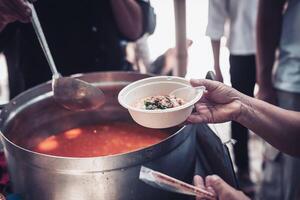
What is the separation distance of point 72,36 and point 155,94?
33.6 inches

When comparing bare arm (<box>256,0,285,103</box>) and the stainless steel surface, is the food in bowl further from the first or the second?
bare arm (<box>256,0,285,103</box>)

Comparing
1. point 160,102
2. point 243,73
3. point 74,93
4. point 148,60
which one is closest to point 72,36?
point 74,93

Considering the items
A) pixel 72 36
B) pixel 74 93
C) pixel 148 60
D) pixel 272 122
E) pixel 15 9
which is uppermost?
pixel 15 9

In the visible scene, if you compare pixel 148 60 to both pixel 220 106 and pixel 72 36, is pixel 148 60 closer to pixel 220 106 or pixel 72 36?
pixel 72 36

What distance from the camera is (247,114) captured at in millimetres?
1482

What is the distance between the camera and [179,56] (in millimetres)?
3061

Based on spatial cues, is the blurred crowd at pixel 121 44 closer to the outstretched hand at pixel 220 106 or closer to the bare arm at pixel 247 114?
the bare arm at pixel 247 114

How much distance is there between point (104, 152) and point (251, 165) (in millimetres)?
2110

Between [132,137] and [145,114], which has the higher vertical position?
[145,114]

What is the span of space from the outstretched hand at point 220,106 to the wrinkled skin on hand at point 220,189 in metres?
0.26

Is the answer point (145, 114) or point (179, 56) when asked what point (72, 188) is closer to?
point (145, 114)

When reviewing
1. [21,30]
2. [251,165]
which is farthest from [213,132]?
[251,165]

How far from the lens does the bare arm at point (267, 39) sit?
2373mm

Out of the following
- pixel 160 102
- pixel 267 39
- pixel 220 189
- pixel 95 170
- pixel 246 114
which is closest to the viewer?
pixel 95 170
